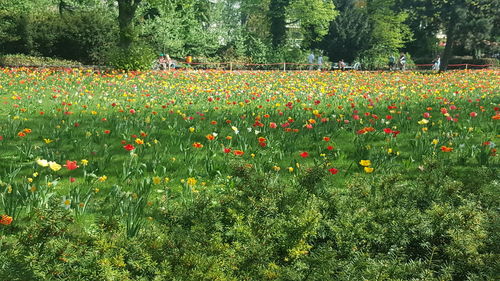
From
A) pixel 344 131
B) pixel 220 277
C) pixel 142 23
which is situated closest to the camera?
pixel 220 277

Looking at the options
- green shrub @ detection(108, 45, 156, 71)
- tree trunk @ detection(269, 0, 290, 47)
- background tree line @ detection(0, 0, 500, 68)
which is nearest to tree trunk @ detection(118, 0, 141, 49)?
background tree line @ detection(0, 0, 500, 68)

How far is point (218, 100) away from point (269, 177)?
636 centimetres

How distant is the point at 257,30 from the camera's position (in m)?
43.8

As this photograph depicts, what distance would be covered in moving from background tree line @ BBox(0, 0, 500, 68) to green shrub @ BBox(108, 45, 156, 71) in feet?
1.57

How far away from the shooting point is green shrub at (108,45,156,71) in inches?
699

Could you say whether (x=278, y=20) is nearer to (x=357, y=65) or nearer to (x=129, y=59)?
(x=357, y=65)

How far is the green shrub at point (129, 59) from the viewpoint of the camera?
58.2ft

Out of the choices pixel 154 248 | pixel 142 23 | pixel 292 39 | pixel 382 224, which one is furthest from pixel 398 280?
pixel 292 39

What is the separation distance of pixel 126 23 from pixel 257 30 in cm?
2581

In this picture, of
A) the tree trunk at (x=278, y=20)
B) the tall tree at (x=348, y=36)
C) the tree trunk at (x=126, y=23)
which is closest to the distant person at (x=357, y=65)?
the tall tree at (x=348, y=36)

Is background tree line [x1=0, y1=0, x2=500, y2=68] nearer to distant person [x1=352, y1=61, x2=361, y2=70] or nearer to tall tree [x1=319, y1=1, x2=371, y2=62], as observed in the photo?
tall tree [x1=319, y1=1, x2=371, y2=62]

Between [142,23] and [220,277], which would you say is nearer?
[220,277]

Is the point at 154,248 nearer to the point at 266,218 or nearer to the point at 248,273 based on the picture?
the point at 248,273

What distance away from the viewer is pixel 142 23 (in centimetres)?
3102
